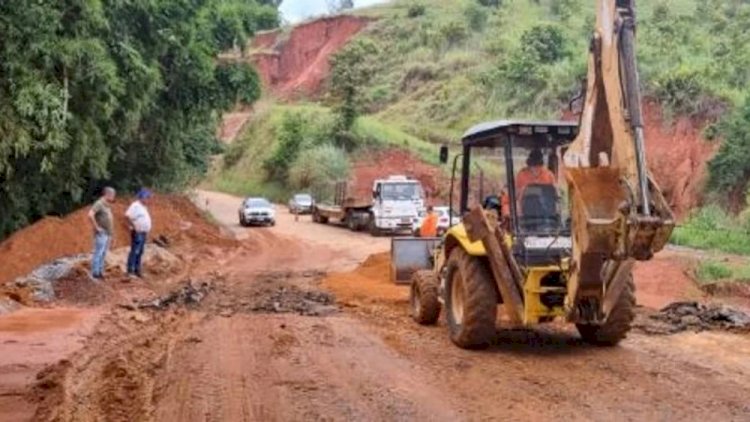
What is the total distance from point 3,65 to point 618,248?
14043mm

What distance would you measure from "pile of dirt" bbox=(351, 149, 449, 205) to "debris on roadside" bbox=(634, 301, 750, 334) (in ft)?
125

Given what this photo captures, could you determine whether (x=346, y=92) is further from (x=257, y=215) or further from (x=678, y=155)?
(x=678, y=155)

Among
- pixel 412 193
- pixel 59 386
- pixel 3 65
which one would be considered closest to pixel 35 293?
pixel 3 65

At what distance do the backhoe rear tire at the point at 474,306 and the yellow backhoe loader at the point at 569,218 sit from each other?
0.01 m

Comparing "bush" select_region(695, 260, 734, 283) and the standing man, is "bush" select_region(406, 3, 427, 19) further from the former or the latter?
the standing man

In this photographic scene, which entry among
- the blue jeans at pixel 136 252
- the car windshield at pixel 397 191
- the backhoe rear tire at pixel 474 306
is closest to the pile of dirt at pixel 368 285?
the blue jeans at pixel 136 252

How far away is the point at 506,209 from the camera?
1107 centimetres

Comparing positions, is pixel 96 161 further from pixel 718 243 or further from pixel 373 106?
pixel 373 106

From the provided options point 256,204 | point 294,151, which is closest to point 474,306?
point 256,204

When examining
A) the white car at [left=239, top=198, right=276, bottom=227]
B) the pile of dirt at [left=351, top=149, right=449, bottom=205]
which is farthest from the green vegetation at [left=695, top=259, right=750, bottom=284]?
the pile of dirt at [left=351, top=149, right=449, bottom=205]

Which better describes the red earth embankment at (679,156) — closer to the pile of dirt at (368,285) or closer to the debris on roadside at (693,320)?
the pile of dirt at (368,285)

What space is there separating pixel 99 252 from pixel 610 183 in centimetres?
1132

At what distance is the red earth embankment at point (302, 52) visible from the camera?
90750mm

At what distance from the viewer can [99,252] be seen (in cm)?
1783
